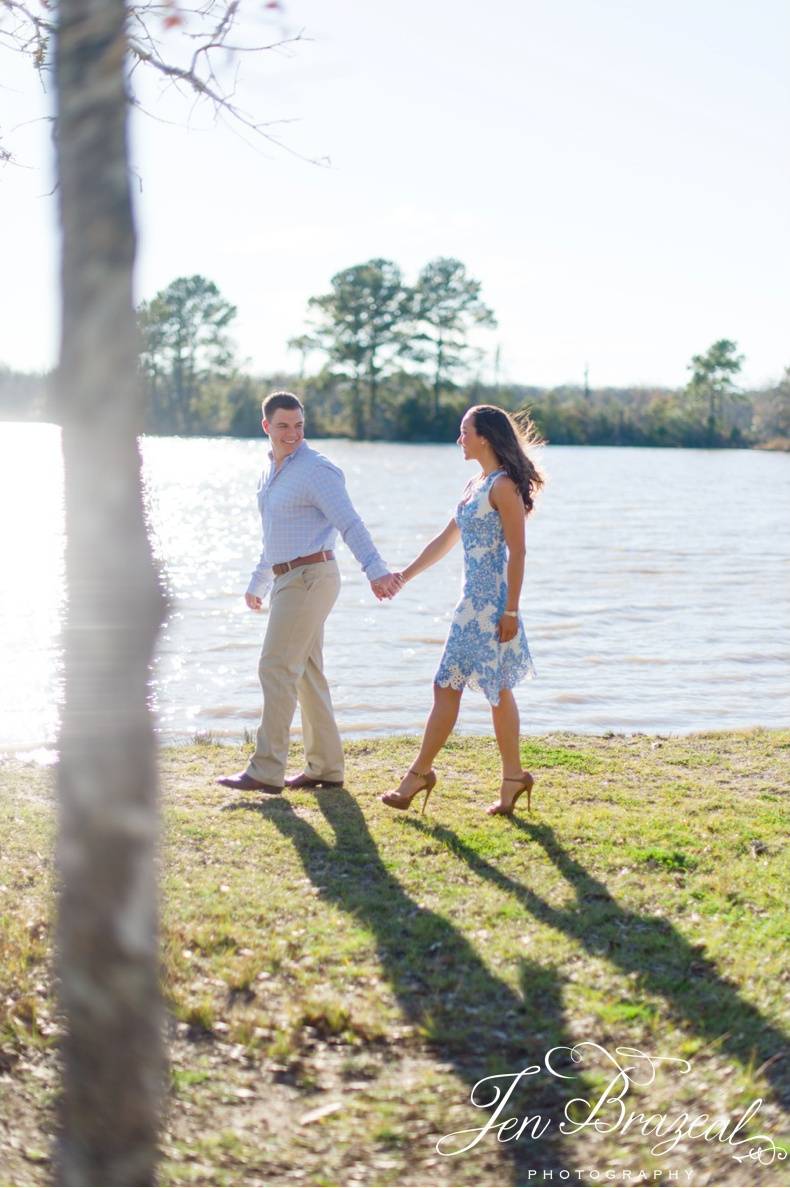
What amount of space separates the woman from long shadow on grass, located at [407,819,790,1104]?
0.78 metres

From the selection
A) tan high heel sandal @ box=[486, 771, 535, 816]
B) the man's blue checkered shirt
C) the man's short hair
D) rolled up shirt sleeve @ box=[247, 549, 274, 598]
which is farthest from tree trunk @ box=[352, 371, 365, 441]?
tan high heel sandal @ box=[486, 771, 535, 816]

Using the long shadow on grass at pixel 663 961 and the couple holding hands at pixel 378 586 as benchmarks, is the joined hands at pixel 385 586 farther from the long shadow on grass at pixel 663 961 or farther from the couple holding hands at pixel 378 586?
the long shadow on grass at pixel 663 961

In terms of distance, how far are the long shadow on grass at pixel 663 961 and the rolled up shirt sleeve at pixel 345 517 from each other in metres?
1.69

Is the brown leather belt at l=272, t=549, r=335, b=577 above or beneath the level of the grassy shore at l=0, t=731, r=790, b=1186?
above

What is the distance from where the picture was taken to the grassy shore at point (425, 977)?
12.5ft

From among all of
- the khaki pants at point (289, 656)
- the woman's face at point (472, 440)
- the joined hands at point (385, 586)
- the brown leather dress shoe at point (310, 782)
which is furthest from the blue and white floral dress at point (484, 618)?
the brown leather dress shoe at point (310, 782)

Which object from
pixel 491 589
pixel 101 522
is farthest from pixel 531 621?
pixel 101 522

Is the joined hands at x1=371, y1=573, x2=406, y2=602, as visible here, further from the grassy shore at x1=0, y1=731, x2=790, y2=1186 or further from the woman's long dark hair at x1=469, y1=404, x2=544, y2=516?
the grassy shore at x1=0, y1=731, x2=790, y2=1186

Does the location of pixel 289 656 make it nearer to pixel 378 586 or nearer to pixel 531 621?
pixel 378 586

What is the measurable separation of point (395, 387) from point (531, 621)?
81.3 m

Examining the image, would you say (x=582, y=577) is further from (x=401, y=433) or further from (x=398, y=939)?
(x=401, y=433)

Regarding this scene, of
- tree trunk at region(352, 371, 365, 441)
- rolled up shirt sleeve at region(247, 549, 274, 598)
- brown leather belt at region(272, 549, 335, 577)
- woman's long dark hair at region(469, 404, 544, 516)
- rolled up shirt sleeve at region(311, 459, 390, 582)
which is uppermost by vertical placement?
tree trunk at region(352, 371, 365, 441)

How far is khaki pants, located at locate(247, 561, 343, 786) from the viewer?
23.4 feet

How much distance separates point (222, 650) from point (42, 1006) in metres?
10.9
